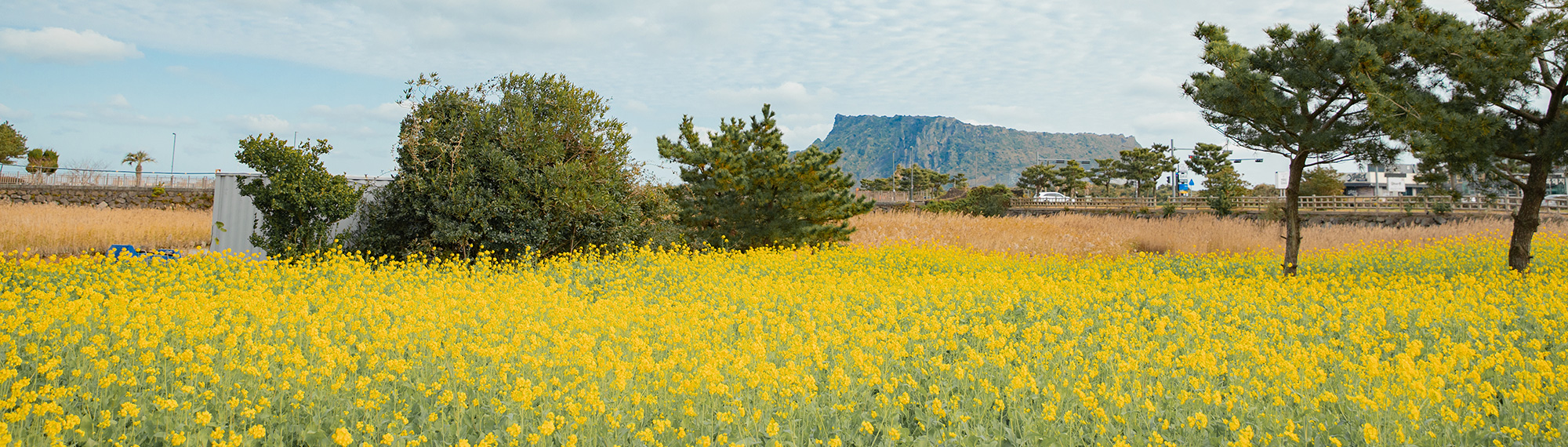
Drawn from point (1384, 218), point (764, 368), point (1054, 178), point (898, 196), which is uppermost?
point (1054, 178)

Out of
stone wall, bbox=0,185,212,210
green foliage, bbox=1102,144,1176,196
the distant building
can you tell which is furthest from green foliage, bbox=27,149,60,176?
the distant building

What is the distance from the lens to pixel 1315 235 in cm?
1983

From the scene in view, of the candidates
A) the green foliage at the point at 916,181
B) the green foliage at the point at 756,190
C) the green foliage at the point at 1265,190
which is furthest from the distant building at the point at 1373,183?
the green foliage at the point at 756,190

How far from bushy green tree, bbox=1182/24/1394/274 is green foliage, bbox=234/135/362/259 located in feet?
42.0

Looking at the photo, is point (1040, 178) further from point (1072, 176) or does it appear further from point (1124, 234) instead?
point (1124, 234)

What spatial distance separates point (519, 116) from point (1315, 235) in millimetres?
19873

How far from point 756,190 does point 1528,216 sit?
1223 centimetres

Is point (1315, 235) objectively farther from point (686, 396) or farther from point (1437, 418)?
point (686, 396)

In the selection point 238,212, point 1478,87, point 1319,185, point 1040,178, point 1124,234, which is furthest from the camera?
point 1040,178

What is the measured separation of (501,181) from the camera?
11812 millimetres

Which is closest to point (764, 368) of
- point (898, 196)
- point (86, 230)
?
point (86, 230)

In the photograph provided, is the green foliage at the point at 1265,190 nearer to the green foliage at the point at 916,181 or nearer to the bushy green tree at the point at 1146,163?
the bushy green tree at the point at 1146,163

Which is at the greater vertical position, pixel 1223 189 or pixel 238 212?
pixel 1223 189

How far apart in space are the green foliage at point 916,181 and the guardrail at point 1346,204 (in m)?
21.0
